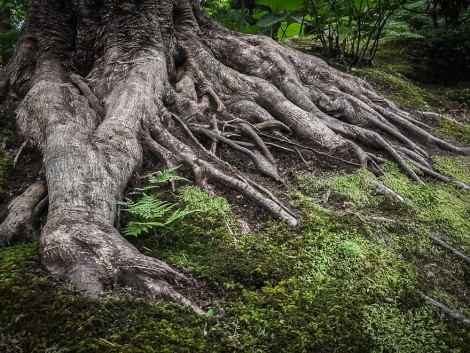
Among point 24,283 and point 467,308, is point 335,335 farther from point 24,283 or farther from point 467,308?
point 24,283

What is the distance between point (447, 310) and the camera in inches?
103

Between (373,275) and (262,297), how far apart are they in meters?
0.86

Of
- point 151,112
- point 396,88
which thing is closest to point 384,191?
point 151,112

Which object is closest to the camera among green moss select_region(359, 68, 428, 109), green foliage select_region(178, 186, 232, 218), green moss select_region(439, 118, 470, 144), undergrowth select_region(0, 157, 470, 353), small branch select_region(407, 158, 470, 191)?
undergrowth select_region(0, 157, 470, 353)

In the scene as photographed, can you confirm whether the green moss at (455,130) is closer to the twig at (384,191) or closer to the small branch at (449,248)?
the twig at (384,191)

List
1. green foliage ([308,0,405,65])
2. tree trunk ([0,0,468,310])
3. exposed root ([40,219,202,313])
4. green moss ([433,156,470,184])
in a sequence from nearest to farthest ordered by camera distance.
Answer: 1. exposed root ([40,219,202,313])
2. tree trunk ([0,0,468,310])
3. green moss ([433,156,470,184])
4. green foliage ([308,0,405,65])

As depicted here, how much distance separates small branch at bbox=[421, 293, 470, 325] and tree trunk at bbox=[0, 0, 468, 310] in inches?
42.4

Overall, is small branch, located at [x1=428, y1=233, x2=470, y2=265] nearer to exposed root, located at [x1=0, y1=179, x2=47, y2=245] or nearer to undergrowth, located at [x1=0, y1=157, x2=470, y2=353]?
undergrowth, located at [x1=0, y1=157, x2=470, y2=353]

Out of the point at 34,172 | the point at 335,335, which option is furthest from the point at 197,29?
the point at 335,335

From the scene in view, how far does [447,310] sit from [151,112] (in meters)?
2.99

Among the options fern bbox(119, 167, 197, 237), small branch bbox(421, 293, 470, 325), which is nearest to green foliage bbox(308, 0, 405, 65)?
fern bbox(119, 167, 197, 237)

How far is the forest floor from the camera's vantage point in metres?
2.03

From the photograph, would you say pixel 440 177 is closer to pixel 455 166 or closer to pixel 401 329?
pixel 455 166

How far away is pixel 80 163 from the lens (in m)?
3.07
